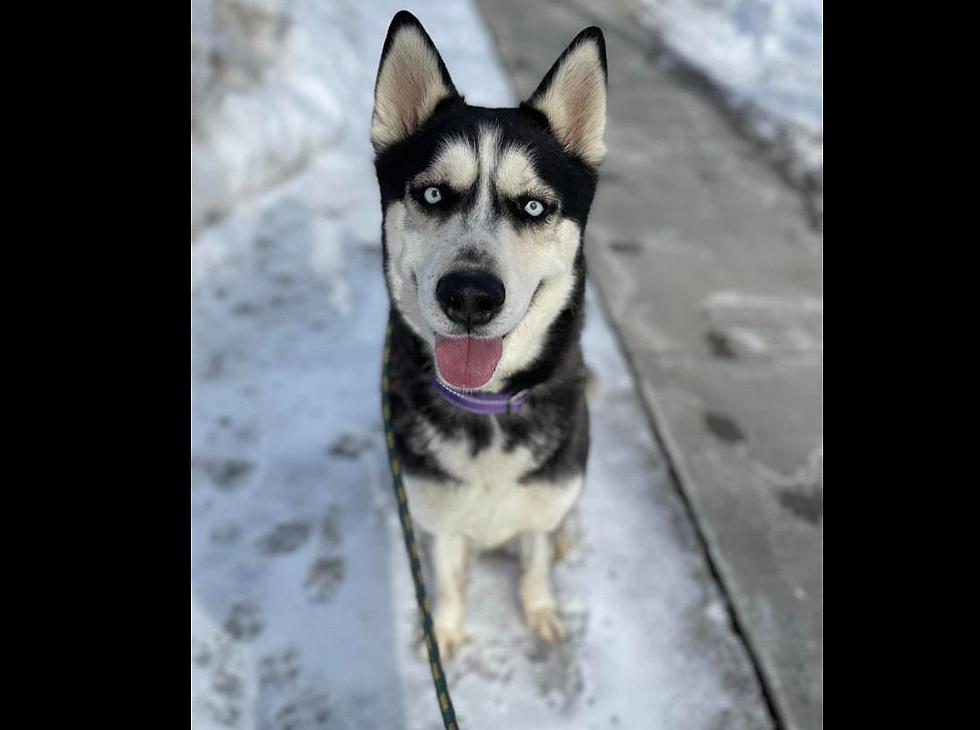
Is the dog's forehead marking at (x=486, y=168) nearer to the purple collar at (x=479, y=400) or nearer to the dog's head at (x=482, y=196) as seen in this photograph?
the dog's head at (x=482, y=196)

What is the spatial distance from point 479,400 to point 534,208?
66cm

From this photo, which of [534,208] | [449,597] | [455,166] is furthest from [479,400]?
[449,597]

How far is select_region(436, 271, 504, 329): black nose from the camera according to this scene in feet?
5.50

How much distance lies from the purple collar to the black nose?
423 mm

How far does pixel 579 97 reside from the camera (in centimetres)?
202

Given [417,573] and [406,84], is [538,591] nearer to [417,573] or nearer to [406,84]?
[417,573]

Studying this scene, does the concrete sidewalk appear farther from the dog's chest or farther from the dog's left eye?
the dog's left eye

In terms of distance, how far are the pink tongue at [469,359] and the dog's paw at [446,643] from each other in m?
1.15

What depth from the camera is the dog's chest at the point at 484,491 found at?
2.12 metres

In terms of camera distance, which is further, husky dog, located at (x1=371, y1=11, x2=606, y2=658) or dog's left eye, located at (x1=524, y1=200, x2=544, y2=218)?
dog's left eye, located at (x1=524, y1=200, x2=544, y2=218)

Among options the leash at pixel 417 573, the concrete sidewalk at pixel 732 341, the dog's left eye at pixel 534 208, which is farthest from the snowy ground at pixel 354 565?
the dog's left eye at pixel 534 208

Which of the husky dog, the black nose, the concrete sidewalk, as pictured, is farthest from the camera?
the concrete sidewalk

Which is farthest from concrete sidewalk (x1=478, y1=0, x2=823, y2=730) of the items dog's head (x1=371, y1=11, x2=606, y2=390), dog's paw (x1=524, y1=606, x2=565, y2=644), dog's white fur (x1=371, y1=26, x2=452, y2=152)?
dog's white fur (x1=371, y1=26, x2=452, y2=152)

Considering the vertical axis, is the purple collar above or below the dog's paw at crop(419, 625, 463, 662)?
above
